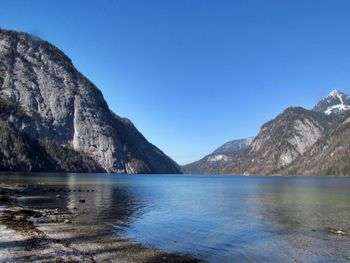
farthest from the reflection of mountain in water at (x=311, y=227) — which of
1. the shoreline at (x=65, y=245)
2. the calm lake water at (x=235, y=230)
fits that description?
the shoreline at (x=65, y=245)

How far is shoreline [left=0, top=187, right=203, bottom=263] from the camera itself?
30.3 m

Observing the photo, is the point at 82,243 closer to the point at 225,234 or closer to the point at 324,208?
the point at 225,234

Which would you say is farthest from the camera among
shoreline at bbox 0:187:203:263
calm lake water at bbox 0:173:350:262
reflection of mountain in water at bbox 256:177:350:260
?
reflection of mountain in water at bbox 256:177:350:260

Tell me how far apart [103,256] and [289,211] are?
47494 millimetres

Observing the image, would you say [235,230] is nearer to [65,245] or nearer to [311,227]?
[311,227]

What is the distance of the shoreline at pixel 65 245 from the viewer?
30284 millimetres

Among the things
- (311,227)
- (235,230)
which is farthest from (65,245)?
(311,227)

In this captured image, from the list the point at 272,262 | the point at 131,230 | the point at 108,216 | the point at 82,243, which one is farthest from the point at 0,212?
the point at 272,262

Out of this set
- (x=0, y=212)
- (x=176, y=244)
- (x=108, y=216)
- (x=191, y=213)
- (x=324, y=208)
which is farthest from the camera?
(x=324, y=208)

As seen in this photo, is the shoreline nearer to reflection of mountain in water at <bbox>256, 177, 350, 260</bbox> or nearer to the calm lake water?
the calm lake water

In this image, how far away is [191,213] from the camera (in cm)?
6794

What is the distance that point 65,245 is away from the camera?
114ft

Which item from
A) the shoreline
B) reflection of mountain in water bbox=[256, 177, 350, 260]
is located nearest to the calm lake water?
reflection of mountain in water bbox=[256, 177, 350, 260]

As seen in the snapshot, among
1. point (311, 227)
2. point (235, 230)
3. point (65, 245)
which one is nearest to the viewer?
point (65, 245)
